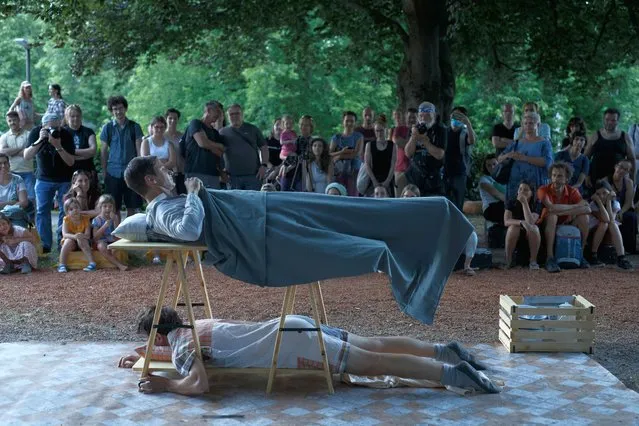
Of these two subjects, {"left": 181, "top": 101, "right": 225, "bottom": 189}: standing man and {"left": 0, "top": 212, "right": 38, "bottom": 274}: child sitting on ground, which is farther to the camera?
{"left": 181, "top": 101, "right": 225, "bottom": 189}: standing man

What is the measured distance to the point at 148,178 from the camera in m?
5.38

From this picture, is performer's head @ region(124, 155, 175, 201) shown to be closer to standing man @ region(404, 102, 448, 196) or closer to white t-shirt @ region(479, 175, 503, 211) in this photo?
standing man @ region(404, 102, 448, 196)

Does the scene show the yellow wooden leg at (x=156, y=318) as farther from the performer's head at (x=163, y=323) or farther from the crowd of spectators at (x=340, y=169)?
the crowd of spectators at (x=340, y=169)

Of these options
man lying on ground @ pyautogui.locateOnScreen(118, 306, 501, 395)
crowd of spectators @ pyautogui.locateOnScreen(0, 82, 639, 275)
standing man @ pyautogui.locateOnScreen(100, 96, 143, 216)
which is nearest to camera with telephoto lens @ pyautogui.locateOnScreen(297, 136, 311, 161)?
crowd of spectators @ pyautogui.locateOnScreen(0, 82, 639, 275)

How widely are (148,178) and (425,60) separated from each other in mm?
8055

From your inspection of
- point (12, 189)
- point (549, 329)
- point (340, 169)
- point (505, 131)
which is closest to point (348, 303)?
point (549, 329)

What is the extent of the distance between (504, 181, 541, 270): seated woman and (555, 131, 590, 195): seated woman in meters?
0.99

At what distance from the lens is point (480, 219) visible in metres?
15.4

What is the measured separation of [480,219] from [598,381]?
10.1 m

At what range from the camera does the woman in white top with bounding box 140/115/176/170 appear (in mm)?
10281

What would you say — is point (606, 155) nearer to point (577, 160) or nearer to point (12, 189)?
point (577, 160)

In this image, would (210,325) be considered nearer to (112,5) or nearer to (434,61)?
(434,61)

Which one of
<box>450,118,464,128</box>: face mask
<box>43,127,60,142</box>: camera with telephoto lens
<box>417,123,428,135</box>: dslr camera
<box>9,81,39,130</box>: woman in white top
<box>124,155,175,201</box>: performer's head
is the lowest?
<box>124,155,175,201</box>: performer's head

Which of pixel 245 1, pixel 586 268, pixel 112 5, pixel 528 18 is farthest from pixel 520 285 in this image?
pixel 112 5
